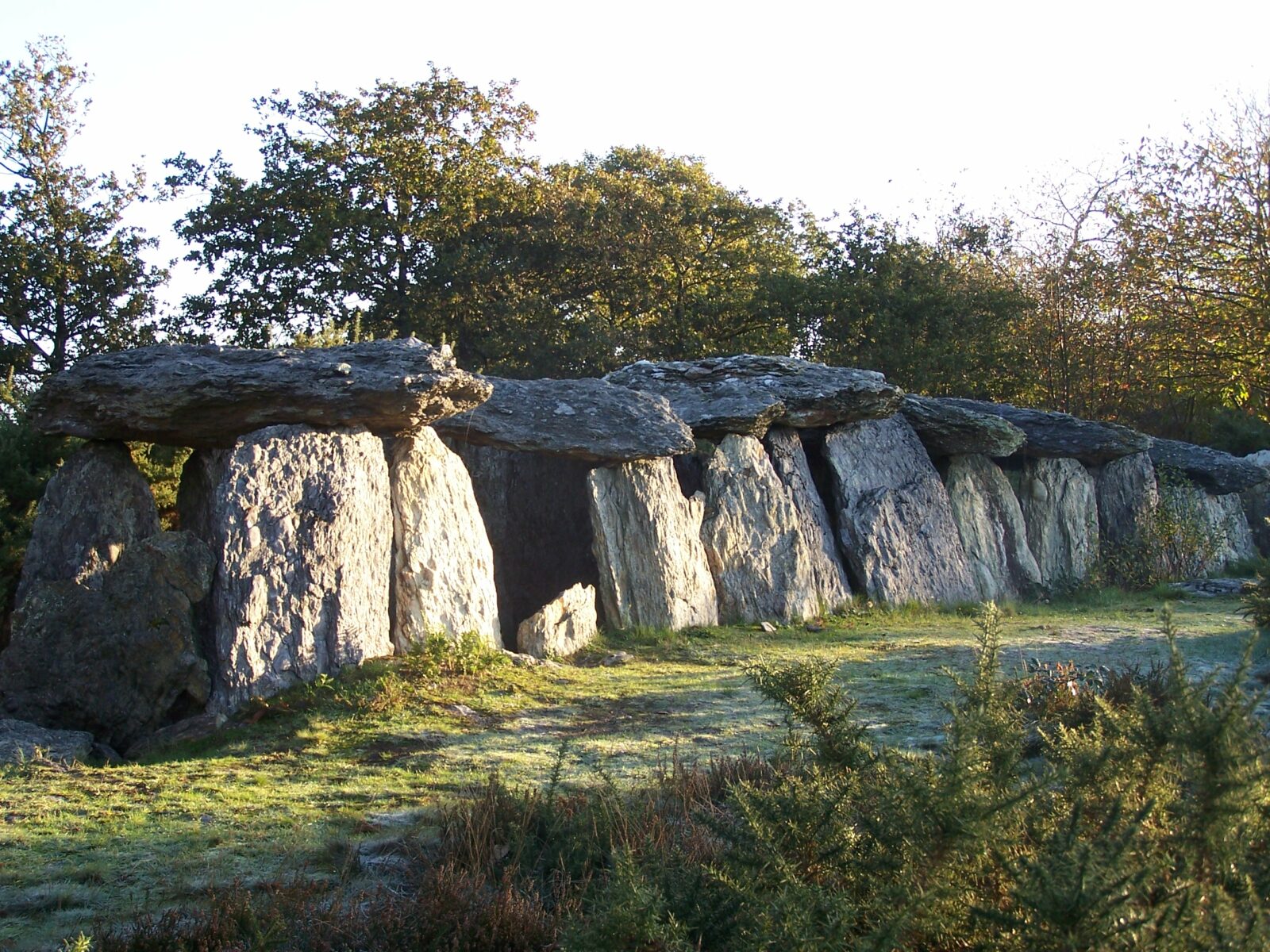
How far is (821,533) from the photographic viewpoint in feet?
50.5

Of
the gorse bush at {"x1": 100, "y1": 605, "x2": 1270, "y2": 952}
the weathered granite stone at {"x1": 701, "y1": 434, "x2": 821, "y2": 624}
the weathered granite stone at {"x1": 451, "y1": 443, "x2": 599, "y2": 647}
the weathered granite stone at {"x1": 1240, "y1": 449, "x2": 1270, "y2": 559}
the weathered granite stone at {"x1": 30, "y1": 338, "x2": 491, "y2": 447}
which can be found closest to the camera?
the gorse bush at {"x1": 100, "y1": 605, "x2": 1270, "y2": 952}

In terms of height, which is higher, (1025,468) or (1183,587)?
(1025,468)

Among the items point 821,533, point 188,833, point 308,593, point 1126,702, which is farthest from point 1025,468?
point 188,833

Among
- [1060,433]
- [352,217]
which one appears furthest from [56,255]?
[1060,433]

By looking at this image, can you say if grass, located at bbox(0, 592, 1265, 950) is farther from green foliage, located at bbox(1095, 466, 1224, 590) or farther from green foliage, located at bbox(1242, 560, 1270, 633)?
green foliage, located at bbox(1095, 466, 1224, 590)

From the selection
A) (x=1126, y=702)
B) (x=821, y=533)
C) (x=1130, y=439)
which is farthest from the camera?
(x=1130, y=439)

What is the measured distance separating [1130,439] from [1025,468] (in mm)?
1606

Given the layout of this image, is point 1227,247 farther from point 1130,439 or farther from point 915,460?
point 915,460

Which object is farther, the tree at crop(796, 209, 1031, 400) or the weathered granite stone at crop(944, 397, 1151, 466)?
the tree at crop(796, 209, 1031, 400)

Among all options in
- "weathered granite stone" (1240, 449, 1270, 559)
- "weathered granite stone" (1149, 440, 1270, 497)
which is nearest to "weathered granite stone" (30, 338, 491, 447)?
"weathered granite stone" (1149, 440, 1270, 497)

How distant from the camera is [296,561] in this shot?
10.5 metres

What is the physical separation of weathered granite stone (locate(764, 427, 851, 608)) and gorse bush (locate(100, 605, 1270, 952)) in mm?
8621

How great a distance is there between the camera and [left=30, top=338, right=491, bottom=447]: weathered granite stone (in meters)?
10.6

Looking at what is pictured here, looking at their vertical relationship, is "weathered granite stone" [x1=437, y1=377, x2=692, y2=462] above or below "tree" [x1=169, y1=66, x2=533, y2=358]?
below
